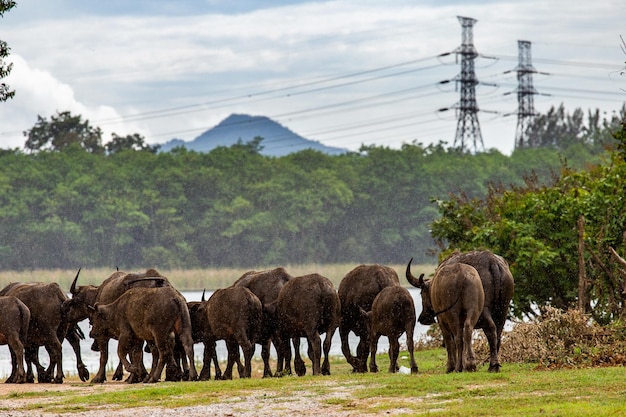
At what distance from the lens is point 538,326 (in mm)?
18578

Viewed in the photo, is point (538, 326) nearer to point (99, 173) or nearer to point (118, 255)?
point (118, 255)

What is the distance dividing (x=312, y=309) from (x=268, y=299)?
1.59 metres

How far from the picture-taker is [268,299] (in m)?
20.0

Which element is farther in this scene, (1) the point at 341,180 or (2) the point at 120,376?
(1) the point at 341,180

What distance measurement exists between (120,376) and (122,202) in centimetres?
6846

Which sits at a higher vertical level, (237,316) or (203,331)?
(237,316)

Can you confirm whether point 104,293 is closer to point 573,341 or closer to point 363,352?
point 363,352

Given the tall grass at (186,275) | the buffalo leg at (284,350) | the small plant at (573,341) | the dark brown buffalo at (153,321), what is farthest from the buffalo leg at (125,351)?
the tall grass at (186,275)

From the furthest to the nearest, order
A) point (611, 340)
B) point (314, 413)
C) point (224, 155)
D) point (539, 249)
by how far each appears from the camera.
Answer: point (224, 155) < point (539, 249) < point (611, 340) < point (314, 413)

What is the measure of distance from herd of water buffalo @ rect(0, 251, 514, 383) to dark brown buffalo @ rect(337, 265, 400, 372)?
17mm

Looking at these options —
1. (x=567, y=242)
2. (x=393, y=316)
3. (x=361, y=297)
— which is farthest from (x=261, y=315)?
(x=567, y=242)

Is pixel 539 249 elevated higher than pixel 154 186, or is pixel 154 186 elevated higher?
pixel 154 186

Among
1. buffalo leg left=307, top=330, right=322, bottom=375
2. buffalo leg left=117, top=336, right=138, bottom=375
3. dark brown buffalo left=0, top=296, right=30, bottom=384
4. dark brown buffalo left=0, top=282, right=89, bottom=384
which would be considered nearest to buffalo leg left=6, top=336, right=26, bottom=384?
dark brown buffalo left=0, top=296, right=30, bottom=384

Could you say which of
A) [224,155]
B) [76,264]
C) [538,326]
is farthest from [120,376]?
[224,155]
